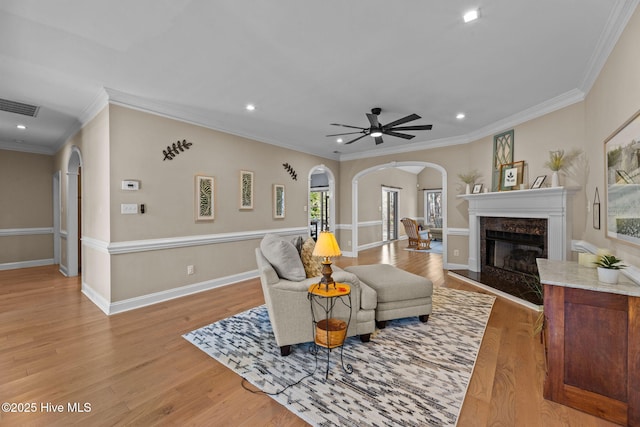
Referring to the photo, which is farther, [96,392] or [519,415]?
[96,392]

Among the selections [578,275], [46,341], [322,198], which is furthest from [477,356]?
[322,198]

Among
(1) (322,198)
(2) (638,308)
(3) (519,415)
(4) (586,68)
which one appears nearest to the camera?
(2) (638,308)

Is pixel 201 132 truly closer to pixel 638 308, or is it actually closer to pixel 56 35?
pixel 56 35

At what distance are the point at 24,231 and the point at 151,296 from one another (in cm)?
457

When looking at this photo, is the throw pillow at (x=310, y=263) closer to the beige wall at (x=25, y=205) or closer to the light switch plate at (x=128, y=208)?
the light switch plate at (x=128, y=208)

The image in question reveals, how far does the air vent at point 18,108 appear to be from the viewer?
3.58m

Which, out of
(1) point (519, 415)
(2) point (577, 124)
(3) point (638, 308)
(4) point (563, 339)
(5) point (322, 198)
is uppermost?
(2) point (577, 124)

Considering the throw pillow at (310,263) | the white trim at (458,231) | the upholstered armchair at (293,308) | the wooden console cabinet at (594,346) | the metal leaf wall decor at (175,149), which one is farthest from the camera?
the white trim at (458,231)

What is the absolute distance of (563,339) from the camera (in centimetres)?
179

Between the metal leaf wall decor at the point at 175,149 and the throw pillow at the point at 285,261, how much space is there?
2.43m

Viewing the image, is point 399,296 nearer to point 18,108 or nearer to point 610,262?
point 610,262

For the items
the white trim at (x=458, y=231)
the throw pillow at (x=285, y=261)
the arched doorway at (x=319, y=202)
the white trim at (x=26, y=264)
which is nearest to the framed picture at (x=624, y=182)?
the throw pillow at (x=285, y=261)

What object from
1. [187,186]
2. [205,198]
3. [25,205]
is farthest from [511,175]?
[25,205]

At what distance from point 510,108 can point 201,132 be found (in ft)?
15.6
